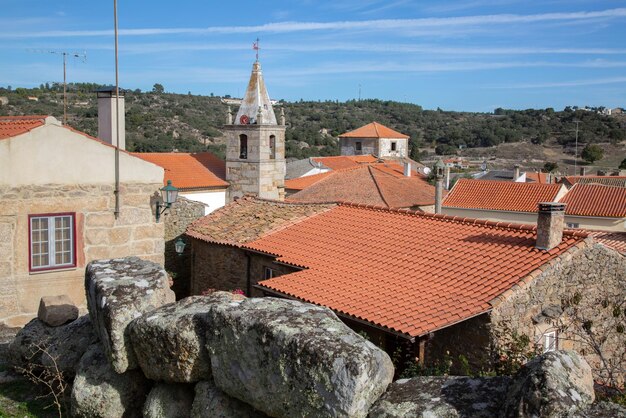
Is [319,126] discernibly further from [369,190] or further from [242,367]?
[242,367]

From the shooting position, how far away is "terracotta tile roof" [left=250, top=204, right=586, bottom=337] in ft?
31.1

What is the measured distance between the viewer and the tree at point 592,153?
2913 inches

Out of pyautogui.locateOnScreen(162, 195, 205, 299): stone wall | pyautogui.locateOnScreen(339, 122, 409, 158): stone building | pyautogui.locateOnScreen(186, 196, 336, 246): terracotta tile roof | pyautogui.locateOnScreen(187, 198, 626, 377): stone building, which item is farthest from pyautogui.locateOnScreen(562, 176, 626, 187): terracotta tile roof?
pyautogui.locateOnScreen(187, 198, 626, 377): stone building

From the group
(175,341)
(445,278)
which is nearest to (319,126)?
(445,278)

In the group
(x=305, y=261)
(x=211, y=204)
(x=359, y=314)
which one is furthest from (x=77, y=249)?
(x=211, y=204)

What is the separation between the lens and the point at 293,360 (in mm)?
4227

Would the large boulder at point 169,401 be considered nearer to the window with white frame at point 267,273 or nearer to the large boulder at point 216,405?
the large boulder at point 216,405

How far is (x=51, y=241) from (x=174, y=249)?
21.1ft

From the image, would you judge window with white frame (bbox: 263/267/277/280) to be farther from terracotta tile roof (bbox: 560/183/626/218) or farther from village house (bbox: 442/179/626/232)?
terracotta tile roof (bbox: 560/183/626/218)

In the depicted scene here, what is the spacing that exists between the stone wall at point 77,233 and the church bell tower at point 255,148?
57.9ft

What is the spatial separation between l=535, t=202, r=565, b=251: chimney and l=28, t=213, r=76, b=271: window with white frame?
27.4ft

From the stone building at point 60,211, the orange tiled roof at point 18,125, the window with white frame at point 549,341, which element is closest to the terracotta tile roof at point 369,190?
the stone building at point 60,211

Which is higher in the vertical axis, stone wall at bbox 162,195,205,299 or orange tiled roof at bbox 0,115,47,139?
orange tiled roof at bbox 0,115,47,139

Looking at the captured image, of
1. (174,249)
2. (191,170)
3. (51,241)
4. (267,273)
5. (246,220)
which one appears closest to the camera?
(51,241)
